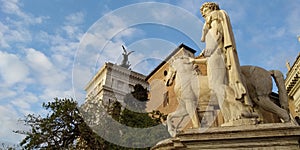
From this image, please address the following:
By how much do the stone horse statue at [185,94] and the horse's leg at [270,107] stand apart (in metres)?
1.40

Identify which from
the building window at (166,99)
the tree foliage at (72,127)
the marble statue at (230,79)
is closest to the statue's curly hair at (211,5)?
the marble statue at (230,79)

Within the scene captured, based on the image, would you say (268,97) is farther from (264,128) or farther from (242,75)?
(264,128)

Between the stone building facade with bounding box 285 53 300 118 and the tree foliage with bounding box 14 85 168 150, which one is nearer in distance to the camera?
the tree foliage with bounding box 14 85 168 150

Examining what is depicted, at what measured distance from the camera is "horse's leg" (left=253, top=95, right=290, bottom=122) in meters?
6.04

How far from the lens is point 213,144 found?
5.36 meters

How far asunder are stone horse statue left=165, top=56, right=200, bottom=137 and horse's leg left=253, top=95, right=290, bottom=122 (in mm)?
1397

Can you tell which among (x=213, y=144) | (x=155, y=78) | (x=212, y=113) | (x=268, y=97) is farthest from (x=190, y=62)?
(x=155, y=78)

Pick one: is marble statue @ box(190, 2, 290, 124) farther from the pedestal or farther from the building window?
the building window

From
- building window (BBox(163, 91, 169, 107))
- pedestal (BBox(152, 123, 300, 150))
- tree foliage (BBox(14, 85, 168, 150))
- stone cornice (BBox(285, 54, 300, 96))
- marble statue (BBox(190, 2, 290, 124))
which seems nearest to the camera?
pedestal (BBox(152, 123, 300, 150))

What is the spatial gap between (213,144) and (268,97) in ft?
6.39

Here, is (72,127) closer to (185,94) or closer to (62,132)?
(62,132)

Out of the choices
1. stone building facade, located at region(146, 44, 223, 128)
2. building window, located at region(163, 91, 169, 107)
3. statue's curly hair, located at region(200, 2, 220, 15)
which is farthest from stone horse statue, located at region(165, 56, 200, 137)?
building window, located at region(163, 91, 169, 107)

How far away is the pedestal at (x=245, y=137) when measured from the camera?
5082 mm

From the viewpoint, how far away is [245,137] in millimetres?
5219
